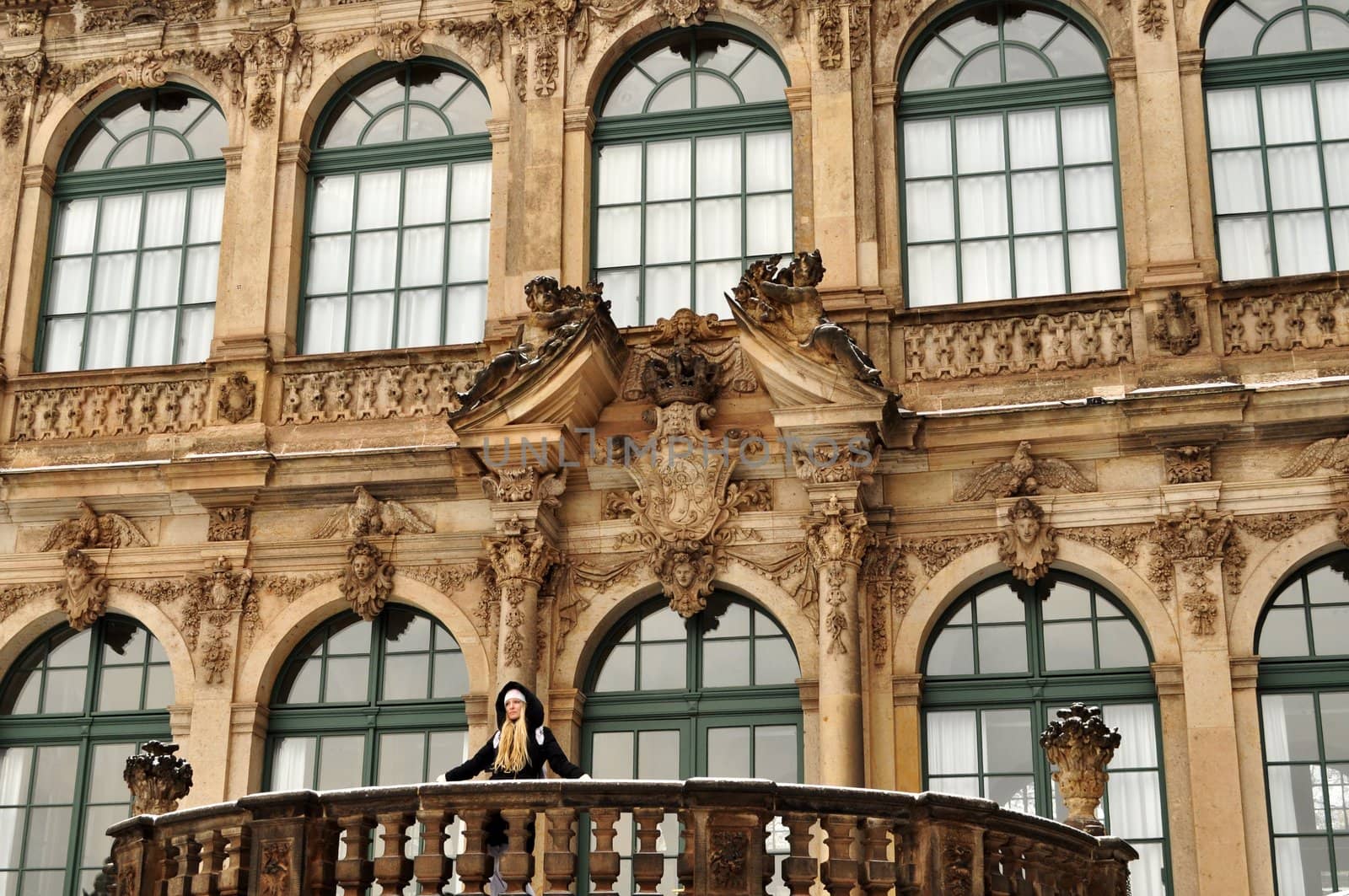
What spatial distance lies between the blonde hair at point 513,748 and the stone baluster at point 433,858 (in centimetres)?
81

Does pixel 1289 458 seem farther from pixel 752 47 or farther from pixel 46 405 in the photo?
pixel 46 405

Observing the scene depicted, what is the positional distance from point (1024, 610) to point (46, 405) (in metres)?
8.63

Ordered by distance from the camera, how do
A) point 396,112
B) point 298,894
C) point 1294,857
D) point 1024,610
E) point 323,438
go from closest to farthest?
point 298,894 → point 1294,857 → point 1024,610 → point 323,438 → point 396,112

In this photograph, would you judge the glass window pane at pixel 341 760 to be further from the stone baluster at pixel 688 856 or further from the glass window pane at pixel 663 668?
the stone baluster at pixel 688 856

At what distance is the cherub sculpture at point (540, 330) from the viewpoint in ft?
52.6

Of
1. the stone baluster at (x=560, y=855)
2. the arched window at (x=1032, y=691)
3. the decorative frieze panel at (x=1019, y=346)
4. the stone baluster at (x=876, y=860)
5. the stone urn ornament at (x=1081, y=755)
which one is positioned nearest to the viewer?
the stone baluster at (x=560, y=855)

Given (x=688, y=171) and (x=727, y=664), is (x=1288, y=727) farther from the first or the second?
(x=688, y=171)

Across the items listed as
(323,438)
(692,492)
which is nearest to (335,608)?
(323,438)

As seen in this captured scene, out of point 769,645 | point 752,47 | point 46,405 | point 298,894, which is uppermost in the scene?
point 752,47

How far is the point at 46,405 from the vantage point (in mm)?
18188

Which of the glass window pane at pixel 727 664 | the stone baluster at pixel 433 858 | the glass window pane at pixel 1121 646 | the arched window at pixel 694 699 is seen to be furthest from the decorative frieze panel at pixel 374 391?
the stone baluster at pixel 433 858

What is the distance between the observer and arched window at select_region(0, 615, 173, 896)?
1692cm

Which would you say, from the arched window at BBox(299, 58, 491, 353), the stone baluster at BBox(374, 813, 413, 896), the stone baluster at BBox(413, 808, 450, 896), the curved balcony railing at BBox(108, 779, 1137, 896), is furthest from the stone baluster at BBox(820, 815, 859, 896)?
the arched window at BBox(299, 58, 491, 353)

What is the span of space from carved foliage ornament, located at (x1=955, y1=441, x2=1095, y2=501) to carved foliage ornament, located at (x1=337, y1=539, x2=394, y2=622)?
466 centimetres
